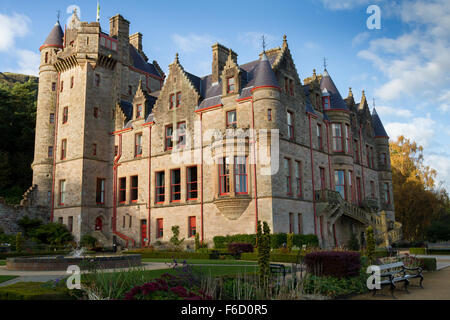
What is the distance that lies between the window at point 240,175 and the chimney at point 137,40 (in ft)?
84.1

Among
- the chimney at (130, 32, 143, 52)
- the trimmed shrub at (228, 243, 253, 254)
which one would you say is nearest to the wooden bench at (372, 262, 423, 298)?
the trimmed shrub at (228, 243, 253, 254)

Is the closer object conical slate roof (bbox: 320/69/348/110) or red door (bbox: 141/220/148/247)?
red door (bbox: 141/220/148/247)

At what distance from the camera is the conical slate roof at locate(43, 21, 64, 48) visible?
4434 cm

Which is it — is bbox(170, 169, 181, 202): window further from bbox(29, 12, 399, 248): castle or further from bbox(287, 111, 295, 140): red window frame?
bbox(287, 111, 295, 140): red window frame

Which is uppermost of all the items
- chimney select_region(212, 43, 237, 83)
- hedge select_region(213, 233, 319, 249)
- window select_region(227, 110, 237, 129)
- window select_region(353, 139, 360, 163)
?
chimney select_region(212, 43, 237, 83)

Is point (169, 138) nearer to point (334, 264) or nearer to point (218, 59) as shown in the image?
point (218, 59)

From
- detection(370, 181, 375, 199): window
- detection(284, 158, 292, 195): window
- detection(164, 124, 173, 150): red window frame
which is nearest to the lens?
detection(284, 158, 292, 195): window

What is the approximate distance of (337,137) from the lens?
36.5m

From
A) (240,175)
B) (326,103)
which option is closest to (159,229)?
(240,175)

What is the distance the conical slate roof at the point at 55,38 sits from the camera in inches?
1746

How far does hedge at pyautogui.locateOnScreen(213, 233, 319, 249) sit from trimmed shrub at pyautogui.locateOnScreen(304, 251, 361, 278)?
13.5m

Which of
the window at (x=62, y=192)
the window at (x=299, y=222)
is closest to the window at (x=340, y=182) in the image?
the window at (x=299, y=222)
